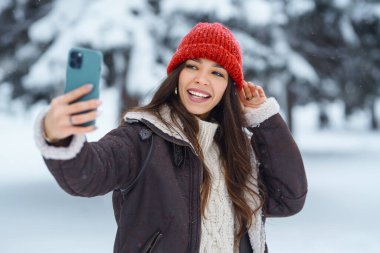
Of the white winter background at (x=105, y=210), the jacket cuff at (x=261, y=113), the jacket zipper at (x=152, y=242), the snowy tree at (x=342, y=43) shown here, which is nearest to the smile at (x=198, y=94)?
the jacket cuff at (x=261, y=113)

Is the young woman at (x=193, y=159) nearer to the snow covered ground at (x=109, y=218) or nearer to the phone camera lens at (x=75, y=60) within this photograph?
the phone camera lens at (x=75, y=60)

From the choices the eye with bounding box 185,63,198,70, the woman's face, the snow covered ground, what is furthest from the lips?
the snow covered ground

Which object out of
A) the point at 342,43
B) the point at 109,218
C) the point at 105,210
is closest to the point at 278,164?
the point at 109,218

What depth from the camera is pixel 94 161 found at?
1368 millimetres

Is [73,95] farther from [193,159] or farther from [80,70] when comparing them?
[193,159]

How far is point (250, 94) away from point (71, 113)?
45.6 inches

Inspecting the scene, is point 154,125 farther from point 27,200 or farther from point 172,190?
point 27,200

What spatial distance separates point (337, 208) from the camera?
7.20m

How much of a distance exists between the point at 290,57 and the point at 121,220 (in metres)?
7.94

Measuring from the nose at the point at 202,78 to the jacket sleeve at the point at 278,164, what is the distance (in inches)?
12.1

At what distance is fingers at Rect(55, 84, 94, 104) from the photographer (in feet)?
3.78

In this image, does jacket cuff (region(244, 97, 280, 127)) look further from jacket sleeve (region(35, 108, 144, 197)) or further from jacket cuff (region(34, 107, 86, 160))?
jacket cuff (region(34, 107, 86, 160))

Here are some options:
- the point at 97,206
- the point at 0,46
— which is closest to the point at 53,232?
the point at 97,206

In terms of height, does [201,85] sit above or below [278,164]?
above
